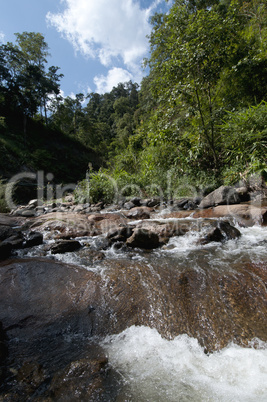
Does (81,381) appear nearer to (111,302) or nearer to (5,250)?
(111,302)

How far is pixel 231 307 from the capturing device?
1837mm

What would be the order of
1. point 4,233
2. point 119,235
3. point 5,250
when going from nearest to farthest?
1. point 5,250
2. point 119,235
3. point 4,233

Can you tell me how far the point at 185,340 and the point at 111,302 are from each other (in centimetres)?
83

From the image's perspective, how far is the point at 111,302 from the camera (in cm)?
207

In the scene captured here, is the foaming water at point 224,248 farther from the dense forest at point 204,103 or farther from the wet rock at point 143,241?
the dense forest at point 204,103

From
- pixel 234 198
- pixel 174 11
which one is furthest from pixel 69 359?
pixel 174 11

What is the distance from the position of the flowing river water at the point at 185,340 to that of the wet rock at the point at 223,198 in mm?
2505

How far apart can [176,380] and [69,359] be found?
31.9 inches

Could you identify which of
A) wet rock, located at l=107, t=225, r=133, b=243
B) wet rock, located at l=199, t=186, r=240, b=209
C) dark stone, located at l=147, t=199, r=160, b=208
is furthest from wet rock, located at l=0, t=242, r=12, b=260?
wet rock, located at l=199, t=186, r=240, b=209

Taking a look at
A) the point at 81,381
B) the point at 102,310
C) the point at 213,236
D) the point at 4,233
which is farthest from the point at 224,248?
the point at 4,233

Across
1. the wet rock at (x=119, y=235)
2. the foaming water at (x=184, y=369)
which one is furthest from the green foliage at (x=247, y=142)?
the foaming water at (x=184, y=369)

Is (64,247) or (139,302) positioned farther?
(64,247)

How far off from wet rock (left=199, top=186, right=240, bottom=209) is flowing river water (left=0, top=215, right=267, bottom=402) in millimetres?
2505

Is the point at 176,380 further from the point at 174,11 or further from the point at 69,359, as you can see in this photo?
the point at 174,11
